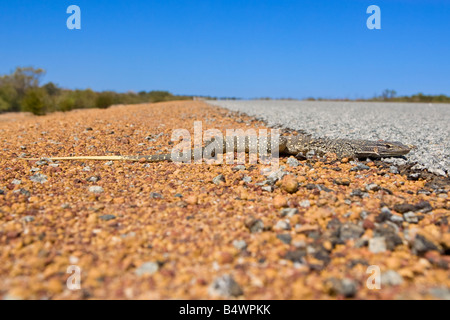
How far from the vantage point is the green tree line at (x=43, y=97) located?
13753 mm

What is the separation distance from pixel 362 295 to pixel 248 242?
82 centimetres

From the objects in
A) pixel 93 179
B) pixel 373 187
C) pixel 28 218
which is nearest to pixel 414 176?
pixel 373 187

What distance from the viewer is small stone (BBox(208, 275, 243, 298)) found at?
5.90 feet

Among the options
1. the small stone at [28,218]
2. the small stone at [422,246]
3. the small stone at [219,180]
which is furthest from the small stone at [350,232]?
the small stone at [28,218]

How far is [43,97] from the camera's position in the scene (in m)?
16.0

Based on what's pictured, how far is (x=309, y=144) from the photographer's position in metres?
4.92

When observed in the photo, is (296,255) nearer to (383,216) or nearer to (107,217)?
(383,216)

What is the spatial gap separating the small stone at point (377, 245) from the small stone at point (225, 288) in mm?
1041

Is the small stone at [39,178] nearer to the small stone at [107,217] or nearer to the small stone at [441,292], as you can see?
the small stone at [107,217]

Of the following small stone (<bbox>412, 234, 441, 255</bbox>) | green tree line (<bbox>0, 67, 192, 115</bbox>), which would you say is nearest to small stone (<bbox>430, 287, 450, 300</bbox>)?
small stone (<bbox>412, 234, 441, 255</bbox>)

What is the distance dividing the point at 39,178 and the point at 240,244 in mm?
2863

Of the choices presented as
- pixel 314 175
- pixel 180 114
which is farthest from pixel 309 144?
pixel 180 114

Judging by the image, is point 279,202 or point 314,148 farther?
point 314,148
